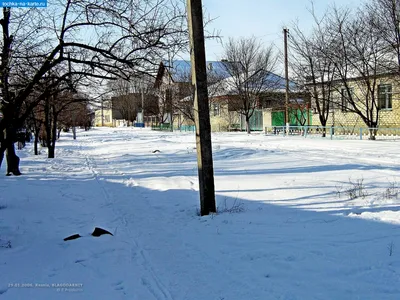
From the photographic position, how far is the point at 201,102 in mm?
6887

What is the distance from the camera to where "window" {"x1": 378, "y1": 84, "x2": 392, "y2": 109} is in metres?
25.4

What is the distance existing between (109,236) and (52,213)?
2370 millimetres

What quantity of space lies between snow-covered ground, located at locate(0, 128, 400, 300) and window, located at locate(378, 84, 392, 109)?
17.0 m

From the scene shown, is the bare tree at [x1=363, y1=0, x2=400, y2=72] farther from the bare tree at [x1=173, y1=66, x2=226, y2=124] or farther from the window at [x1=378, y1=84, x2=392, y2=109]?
the bare tree at [x1=173, y1=66, x2=226, y2=124]

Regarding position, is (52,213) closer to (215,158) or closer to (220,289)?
(220,289)

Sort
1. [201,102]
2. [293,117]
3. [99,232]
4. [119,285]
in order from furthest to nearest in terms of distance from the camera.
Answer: [293,117] < [201,102] < [99,232] < [119,285]

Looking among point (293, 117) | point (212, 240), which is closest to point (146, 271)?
point (212, 240)

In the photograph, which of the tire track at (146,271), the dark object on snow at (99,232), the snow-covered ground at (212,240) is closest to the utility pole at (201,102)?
the snow-covered ground at (212,240)

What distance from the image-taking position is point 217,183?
10164 mm

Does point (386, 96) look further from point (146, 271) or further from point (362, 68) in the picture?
point (146, 271)

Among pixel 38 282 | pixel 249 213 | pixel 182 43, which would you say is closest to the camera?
pixel 38 282

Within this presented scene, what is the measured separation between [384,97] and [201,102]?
2364 centimetres

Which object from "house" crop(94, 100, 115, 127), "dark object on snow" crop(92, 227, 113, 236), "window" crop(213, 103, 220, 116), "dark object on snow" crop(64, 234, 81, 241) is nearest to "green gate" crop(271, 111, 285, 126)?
"window" crop(213, 103, 220, 116)

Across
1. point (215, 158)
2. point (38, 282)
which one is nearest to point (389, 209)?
point (38, 282)
